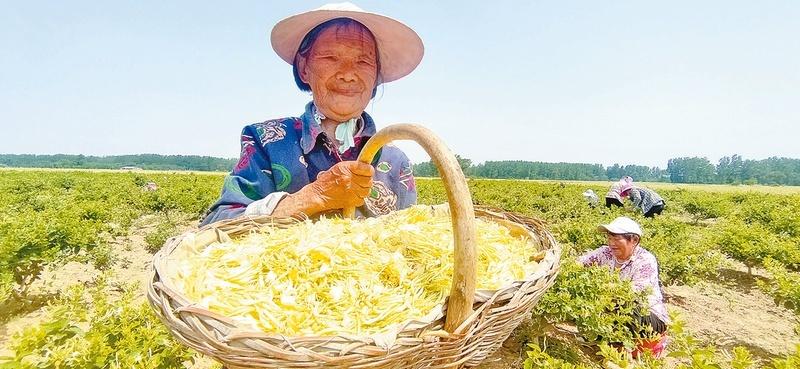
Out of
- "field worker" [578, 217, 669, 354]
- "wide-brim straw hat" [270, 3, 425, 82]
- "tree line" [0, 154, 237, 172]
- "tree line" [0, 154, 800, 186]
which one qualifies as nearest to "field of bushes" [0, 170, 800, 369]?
"field worker" [578, 217, 669, 354]

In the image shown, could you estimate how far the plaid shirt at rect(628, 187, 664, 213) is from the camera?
11641 mm

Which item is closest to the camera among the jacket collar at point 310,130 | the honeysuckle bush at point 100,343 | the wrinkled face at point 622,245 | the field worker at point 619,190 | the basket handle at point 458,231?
the basket handle at point 458,231

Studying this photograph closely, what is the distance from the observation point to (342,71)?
96.5 inches

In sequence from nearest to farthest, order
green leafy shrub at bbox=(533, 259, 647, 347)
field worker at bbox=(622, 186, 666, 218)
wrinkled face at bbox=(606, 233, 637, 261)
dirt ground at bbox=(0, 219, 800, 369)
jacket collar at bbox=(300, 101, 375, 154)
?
jacket collar at bbox=(300, 101, 375, 154) → green leafy shrub at bbox=(533, 259, 647, 347) → dirt ground at bbox=(0, 219, 800, 369) → wrinkled face at bbox=(606, 233, 637, 261) → field worker at bbox=(622, 186, 666, 218)

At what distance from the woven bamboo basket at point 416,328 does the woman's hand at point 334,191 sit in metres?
0.45

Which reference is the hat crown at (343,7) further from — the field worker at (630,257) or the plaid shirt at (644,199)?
the plaid shirt at (644,199)

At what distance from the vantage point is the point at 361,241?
1833 millimetres

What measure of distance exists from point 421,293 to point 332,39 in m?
1.61

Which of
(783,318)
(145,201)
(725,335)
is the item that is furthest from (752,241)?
(145,201)

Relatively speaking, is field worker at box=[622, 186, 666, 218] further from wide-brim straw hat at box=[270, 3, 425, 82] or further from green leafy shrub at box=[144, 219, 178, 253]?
green leafy shrub at box=[144, 219, 178, 253]

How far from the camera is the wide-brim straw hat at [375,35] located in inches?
92.4

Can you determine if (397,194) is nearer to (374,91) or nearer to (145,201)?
(374,91)

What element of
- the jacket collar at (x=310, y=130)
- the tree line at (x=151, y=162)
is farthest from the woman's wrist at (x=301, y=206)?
the tree line at (x=151, y=162)

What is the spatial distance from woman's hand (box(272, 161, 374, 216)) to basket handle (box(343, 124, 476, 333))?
708 millimetres
